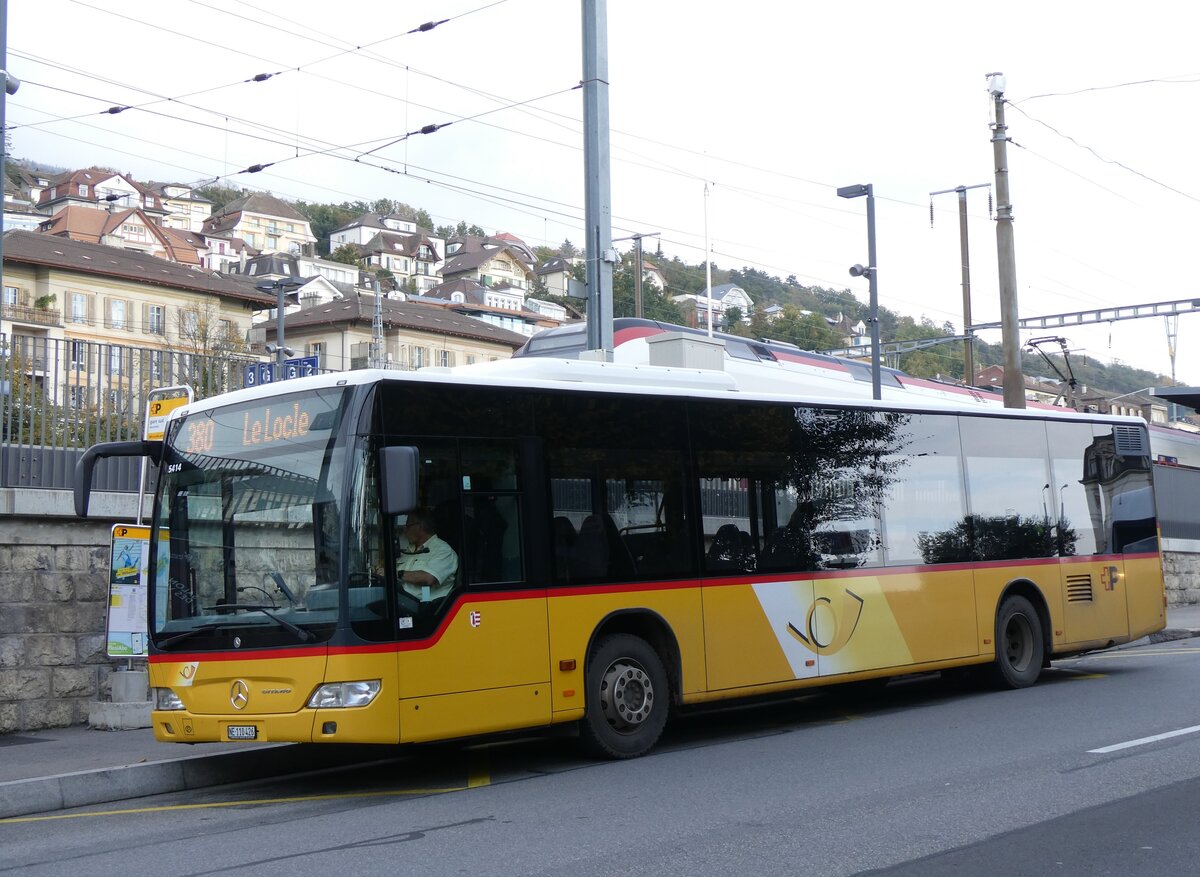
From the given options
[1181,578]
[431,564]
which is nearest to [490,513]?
[431,564]

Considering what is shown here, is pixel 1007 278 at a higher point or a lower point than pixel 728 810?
higher

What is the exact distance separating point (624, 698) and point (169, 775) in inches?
134

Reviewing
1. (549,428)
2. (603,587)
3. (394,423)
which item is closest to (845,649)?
(603,587)

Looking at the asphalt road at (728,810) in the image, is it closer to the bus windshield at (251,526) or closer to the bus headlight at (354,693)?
the bus headlight at (354,693)

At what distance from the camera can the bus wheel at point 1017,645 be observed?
14.2 meters

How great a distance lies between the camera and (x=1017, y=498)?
14.6 m

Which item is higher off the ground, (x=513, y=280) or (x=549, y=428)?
(x=513, y=280)

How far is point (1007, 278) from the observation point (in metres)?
22.7

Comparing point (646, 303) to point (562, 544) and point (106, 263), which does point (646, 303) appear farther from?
point (562, 544)

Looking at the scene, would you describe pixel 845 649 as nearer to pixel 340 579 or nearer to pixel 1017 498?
pixel 1017 498

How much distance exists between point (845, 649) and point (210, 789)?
558 centimetres

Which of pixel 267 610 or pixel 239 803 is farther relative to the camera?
pixel 239 803

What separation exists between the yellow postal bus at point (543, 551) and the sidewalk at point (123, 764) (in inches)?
17.3

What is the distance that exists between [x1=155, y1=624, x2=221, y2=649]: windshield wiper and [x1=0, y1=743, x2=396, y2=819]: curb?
0.93 m
